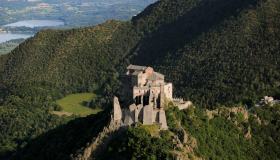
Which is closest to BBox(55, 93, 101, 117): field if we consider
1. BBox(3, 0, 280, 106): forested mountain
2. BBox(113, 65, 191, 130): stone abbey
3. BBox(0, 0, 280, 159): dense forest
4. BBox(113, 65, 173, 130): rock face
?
BBox(0, 0, 280, 159): dense forest

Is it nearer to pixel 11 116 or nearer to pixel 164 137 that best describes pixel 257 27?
pixel 11 116

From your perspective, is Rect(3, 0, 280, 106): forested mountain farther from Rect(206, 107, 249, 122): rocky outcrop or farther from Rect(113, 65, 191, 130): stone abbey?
Rect(113, 65, 191, 130): stone abbey

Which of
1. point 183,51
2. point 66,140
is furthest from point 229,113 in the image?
point 183,51

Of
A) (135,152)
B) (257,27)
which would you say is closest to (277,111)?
(135,152)

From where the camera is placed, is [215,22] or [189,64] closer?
[189,64]

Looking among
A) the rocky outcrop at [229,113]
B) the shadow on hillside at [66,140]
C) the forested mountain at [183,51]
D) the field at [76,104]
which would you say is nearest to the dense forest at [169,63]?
the forested mountain at [183,51]

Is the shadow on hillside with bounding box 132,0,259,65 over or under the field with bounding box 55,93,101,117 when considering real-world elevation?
over

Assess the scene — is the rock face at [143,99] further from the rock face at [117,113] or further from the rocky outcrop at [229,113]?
the rocky outcrop at [229,113]
